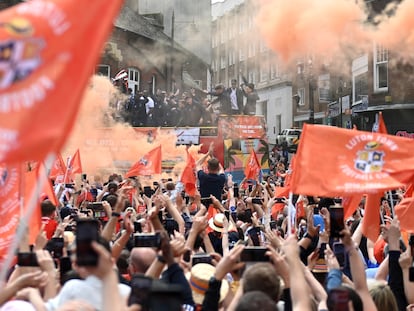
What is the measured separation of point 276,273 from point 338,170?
2.06m

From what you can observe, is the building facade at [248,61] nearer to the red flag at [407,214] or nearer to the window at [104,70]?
the window at [104,70]

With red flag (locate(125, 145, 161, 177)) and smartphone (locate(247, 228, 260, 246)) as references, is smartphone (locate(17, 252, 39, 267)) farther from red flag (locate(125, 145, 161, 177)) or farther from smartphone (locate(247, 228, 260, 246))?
red flag (locate(125, 145, 161, 177))

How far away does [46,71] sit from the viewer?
354cm

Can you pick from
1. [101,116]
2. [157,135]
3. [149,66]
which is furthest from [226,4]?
[157,135]

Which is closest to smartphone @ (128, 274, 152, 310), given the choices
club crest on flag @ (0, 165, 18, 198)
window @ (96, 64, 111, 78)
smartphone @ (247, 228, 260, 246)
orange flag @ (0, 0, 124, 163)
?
orange flag @ (0, 0, 124, 163)

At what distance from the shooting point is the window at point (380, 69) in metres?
31.9

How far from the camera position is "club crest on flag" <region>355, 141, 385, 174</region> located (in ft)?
20.1

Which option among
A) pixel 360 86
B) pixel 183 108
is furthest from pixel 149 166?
pixel 360 86

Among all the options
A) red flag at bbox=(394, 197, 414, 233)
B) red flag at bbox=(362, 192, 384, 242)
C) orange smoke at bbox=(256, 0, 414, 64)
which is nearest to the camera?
red flag at bbox=(394, 197, 414, 233)

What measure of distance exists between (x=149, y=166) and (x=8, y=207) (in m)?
8.87

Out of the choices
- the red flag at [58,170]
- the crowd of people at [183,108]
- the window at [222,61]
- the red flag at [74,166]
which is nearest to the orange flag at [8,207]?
the red flag at [58,170]

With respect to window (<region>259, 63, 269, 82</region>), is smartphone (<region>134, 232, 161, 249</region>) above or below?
below

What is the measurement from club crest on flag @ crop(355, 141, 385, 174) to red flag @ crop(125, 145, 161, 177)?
8.80m

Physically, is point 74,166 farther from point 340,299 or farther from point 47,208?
point 340,299
